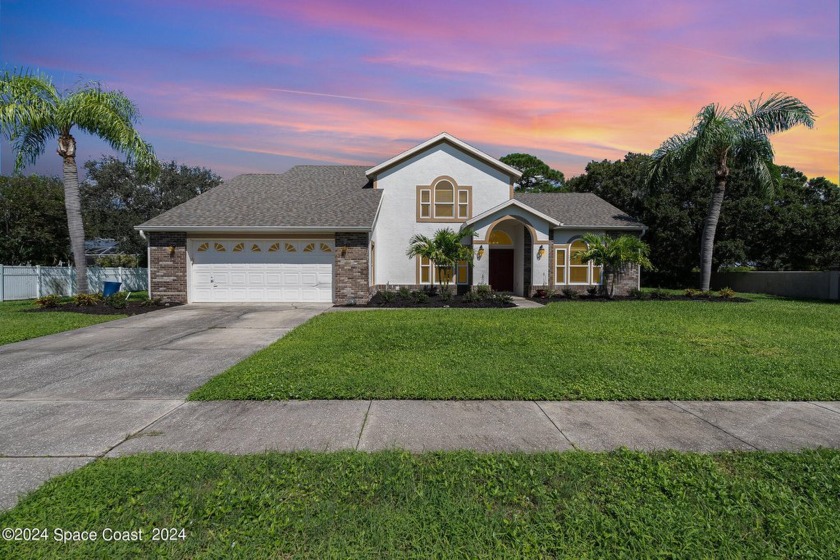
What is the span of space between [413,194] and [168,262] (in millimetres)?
10348

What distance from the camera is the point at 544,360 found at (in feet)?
23.2

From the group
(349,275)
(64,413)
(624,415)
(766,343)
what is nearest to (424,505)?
(624,415)

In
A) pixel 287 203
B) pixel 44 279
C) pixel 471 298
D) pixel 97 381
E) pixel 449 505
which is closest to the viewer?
pixel 449 505

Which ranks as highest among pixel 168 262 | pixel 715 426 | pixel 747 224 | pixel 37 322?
pixel 747 224

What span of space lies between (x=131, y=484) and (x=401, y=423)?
2402 mm

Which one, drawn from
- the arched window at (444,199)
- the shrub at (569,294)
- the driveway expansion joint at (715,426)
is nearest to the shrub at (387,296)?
the arched window at (444,199)

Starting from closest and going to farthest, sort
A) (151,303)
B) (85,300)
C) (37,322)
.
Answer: (37,322) < (85,300) < (151,303)

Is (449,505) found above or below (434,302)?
below

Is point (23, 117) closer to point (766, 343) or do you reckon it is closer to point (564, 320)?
point (564, 320)

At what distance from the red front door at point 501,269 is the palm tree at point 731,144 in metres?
8.08

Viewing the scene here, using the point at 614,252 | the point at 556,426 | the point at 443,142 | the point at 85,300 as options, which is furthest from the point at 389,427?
the point at 443,142

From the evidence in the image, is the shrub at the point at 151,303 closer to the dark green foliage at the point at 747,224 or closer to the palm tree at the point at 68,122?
the palm tree at the point at 68,122

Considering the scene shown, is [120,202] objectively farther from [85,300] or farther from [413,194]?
[413,194]

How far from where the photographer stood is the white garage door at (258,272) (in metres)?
16.5
